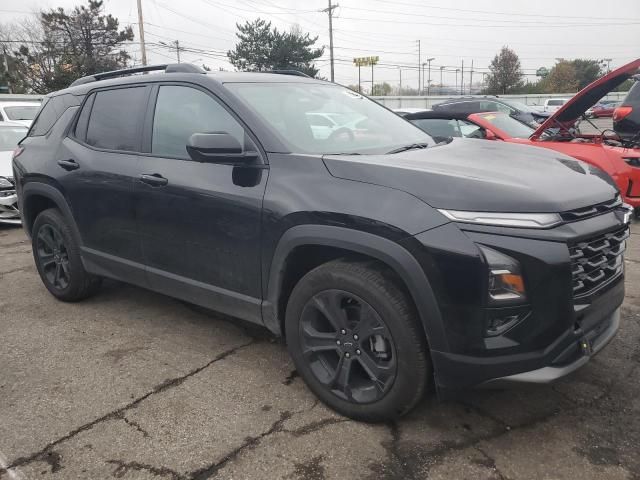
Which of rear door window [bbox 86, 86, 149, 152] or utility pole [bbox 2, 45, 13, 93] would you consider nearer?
rear door window [bbox 86, 86, 149, 152]

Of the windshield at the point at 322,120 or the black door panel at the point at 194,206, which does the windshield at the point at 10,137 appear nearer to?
the black door panel at the point at 194,206

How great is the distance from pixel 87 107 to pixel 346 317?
2759 millimetres

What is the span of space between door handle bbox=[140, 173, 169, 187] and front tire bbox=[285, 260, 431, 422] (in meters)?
1.14

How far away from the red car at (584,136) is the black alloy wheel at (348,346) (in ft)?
12.4

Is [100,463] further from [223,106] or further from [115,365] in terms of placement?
[223,106]

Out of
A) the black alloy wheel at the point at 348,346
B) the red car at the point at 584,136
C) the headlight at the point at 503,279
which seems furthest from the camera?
the red car at the point at 584,136

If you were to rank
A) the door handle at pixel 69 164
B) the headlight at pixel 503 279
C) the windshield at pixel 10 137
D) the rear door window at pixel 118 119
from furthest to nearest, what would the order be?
the windshield at pixel 10 137, the door handle at pixel 69 164, the rear door window at pixel 118 119, the headlight at pixel 503 279

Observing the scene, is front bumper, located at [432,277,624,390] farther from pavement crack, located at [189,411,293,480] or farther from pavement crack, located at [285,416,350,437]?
pavement crack, located at [189,411,293,480]

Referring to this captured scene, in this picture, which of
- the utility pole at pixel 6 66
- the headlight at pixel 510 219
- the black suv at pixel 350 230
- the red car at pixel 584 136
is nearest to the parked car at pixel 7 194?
the black suv at pixel 350 230

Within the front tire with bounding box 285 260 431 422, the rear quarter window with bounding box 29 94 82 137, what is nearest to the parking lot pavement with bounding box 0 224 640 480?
the front tire with bounding box 285 260 431 422

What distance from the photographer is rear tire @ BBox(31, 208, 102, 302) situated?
13.5 ft

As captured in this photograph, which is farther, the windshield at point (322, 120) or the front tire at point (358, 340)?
the windshield at point (322, 120)

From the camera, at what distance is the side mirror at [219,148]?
272 centimetres

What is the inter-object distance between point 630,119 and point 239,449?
21.9 feet
